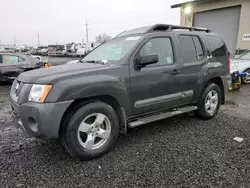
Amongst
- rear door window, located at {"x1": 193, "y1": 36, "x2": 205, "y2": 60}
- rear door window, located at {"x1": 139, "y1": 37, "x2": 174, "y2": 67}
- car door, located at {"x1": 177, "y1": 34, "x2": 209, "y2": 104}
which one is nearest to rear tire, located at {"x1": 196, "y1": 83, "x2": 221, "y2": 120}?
car door, located at {"x1": 177, "y1": 34, "x2": 209, "y2": 104}

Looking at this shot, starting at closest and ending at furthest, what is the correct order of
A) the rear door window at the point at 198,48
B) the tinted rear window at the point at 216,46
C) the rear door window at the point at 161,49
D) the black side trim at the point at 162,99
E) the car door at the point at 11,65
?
the black side trim at the point at 162,99 → the rear door window at the point at 161,49 → the rear door window at the point at 198,48 → the tinted rear window at the point at 216,46 → the car door at the point at 11,65

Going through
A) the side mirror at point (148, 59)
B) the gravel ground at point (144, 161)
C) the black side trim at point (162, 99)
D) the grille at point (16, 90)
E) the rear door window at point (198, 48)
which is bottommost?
the gravel ground at point (144, 161)

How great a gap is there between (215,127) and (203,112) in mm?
401

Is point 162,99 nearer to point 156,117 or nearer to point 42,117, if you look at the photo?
point 156,117

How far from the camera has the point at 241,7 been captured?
37.5ft

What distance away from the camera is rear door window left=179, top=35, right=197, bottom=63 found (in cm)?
378

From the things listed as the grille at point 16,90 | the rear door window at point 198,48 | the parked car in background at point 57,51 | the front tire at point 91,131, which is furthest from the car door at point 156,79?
the parked car in background at point 57,51

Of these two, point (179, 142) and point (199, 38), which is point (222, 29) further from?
point (179, 142)

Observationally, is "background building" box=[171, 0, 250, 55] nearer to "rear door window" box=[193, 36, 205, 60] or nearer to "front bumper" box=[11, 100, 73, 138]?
"rear door window" box=[193, 36, 205, 60]

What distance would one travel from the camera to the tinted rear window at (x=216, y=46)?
4309mm

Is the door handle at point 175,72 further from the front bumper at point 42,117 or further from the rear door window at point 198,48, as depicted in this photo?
the front bumper at point 42,117

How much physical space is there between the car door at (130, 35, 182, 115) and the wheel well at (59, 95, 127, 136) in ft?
0.86

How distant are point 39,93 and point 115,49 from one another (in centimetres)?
162

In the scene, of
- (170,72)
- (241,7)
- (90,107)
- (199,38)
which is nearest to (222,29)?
(241,7)
